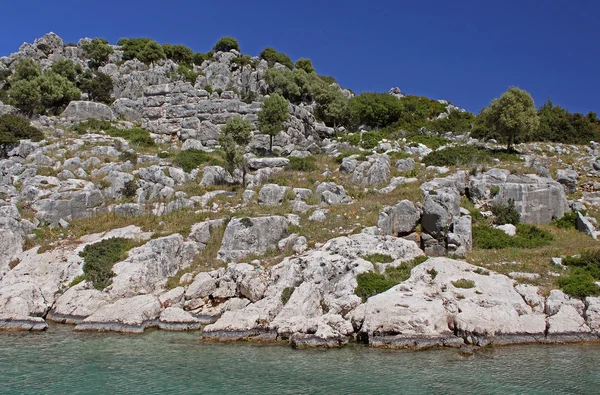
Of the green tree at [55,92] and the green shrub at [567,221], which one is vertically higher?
the green tree at [55,92]

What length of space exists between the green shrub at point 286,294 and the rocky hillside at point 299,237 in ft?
0.24

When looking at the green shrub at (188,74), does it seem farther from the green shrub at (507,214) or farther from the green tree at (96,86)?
the green shrub at (507,214)

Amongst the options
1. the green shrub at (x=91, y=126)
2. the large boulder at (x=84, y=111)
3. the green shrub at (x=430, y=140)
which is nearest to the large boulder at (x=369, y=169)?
the green shrub at (x=430, y=140)

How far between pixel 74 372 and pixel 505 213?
2699cm

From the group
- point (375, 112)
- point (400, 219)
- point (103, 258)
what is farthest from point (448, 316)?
point (375, 112)

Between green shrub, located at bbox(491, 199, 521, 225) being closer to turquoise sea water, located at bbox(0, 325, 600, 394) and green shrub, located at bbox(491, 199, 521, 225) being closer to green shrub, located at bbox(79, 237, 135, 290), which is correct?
turquoise sea water, located at bbox(0, 325, 600, 394)

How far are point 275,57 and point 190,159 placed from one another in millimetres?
45647

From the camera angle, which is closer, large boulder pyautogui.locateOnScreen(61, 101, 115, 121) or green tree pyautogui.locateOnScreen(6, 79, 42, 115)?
green tree pyautogui.locateOnScreen(6, 79, 42, 115)

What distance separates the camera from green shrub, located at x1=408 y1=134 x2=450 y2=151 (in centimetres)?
4633

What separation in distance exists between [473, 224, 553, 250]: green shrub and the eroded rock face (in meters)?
2.30

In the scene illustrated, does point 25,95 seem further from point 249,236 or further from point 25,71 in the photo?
point 249,236

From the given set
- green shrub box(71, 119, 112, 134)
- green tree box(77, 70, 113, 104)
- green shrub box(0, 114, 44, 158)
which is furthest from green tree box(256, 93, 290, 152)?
green tree box(77, 70, 113, 104)

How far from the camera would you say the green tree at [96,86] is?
58.2 meters

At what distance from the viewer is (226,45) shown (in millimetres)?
85875
